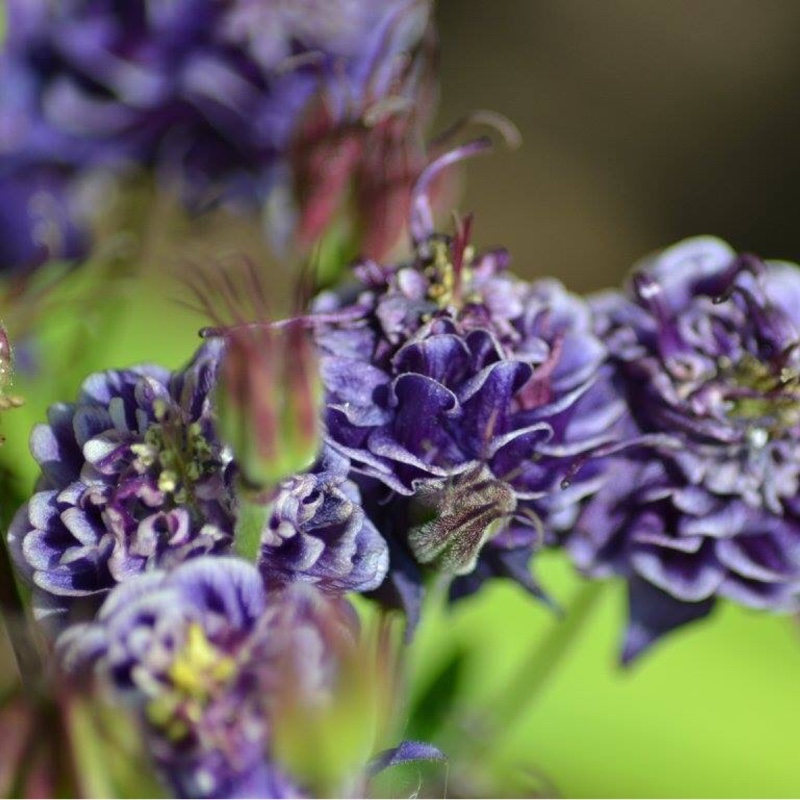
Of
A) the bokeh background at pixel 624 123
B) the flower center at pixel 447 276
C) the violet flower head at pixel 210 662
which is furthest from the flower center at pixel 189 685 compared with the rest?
the bokeh background at pixel 624 123

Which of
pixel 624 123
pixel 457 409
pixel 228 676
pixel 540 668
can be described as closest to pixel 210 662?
pixel 228 676

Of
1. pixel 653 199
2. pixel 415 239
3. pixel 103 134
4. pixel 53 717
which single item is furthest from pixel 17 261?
pixel 653 199

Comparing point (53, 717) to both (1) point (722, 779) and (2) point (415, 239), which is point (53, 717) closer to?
(2) point (415, 239)

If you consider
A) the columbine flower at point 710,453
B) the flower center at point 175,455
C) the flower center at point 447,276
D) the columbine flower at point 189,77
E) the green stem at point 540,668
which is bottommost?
the green stem at point 540,668

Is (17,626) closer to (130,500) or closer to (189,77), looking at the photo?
(130,500)

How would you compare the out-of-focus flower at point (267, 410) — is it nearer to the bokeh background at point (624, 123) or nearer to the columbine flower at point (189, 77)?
the columbine flower at point (189, 77)

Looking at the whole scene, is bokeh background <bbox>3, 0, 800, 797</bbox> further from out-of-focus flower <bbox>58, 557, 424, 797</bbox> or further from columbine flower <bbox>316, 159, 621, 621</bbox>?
out-of-focus flower <bbox>58, 557, 424, 797</bbox>
